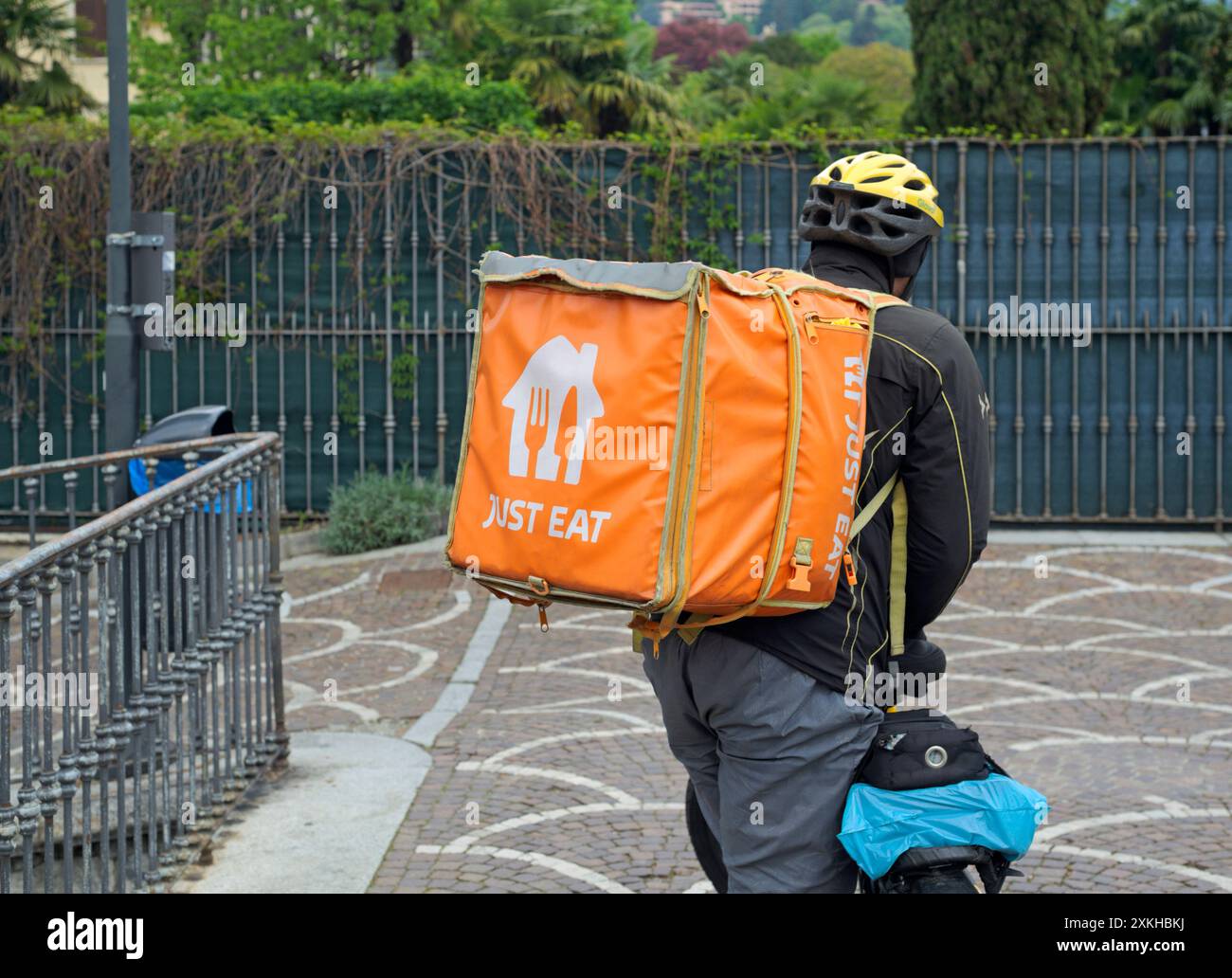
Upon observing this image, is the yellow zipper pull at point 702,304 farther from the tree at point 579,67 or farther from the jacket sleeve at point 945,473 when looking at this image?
the tree at point 579,67

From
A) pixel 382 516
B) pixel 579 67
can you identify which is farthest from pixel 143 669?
pixel 579 67

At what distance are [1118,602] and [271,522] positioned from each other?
612cm

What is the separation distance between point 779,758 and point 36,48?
3153 centimetres

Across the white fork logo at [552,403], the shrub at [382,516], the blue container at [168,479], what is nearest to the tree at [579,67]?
the shrub at [382,516]

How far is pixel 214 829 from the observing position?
601cm

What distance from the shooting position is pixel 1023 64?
590 inches

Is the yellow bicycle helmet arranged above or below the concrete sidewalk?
above

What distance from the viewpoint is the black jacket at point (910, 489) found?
135 inches

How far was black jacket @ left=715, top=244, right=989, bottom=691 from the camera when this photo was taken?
343 centimetres

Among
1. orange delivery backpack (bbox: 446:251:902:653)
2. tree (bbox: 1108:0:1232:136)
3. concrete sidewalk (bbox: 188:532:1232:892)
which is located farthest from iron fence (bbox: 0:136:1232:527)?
tree (bbox: 1108:0:1232:136)

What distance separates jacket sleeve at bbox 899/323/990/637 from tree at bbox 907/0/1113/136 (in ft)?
39.4

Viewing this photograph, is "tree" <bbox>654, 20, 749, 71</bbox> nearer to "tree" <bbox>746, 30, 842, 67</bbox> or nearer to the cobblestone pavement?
"tree" <bbox>746, 30, 842, 67</bbox>

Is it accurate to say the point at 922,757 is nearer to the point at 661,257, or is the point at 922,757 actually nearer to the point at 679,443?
the point at 679,443

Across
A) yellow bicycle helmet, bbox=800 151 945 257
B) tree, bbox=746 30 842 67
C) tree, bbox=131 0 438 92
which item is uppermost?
tree, bbox=746 30 842 67
